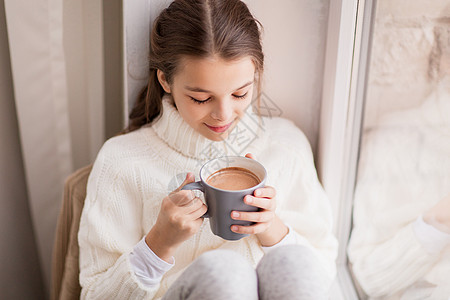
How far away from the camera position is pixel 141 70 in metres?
0.83

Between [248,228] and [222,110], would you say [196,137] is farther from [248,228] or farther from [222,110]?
[248,228]

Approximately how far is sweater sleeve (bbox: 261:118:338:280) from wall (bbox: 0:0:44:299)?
0.61 meters

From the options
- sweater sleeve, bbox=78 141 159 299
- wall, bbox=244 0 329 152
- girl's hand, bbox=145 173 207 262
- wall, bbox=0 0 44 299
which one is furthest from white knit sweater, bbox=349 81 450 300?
wall, bbox=0 0 44 299

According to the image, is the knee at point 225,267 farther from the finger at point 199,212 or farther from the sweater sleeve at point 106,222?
the sweater sleeve at point 106,222

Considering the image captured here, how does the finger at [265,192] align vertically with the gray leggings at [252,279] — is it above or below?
above

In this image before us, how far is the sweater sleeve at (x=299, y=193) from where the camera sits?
0.82 meters

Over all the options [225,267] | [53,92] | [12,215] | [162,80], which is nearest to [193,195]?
[225,267]

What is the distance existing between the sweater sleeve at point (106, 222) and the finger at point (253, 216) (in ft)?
0.91

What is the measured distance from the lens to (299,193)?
2.73 ft

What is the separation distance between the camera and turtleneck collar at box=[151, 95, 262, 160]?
77cm

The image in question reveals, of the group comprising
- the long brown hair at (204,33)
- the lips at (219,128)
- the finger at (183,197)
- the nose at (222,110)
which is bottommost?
the finger at (183,197)

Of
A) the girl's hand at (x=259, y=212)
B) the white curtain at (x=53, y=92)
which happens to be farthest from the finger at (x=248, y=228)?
the white curtain at (x=53, y=92)

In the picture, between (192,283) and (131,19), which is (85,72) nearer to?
(131,19)

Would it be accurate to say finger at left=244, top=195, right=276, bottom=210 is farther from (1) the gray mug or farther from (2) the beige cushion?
(2) the beige cushion
